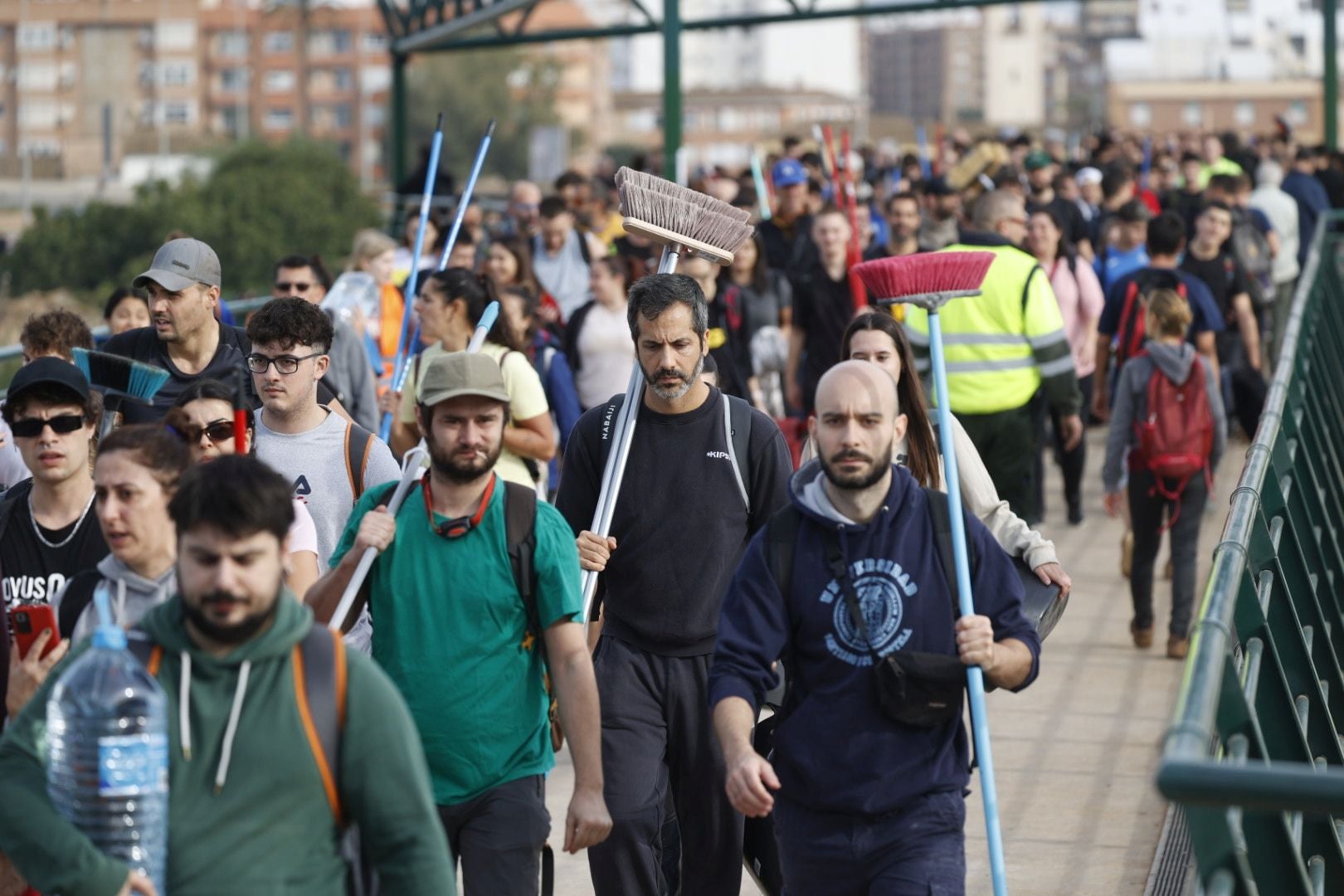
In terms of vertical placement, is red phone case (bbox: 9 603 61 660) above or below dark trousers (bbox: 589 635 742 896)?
above

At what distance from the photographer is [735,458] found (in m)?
5.96

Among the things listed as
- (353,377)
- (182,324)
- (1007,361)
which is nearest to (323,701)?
(182,324)

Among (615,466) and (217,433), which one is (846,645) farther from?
(217,433)

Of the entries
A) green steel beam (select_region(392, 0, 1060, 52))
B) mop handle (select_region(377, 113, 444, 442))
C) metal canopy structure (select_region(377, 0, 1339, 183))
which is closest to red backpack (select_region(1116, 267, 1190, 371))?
mop handle (select_region(377, 113, 444, 442))

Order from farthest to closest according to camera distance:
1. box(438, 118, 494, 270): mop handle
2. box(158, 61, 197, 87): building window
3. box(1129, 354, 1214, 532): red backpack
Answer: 1. box(158, 61, 197, 87): building window
2. box(1129, 354, 1214, 532): red backpack
3. box(438, 118, 494, 270): mop handle

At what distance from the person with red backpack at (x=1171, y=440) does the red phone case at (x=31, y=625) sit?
624 centimetres

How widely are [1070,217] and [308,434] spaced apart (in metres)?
11.0

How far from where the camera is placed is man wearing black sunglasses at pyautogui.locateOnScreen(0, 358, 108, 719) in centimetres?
512

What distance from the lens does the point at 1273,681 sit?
5.32 meters

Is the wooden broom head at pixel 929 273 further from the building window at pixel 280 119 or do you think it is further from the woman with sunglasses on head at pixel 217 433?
the building window at pixel 280 119

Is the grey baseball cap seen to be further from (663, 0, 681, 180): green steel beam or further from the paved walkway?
(663, 0, 681, 180): green steel beam

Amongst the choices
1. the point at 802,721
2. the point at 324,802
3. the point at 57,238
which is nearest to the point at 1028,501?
the point at 802,721

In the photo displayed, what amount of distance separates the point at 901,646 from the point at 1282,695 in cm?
119

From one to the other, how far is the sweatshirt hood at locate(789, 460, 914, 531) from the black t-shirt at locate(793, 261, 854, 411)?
6334mm
